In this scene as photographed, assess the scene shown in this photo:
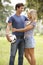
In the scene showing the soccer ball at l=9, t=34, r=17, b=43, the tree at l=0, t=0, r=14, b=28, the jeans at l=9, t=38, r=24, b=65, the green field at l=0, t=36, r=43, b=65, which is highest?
the tree at l=0, t=0, r=14, b=28

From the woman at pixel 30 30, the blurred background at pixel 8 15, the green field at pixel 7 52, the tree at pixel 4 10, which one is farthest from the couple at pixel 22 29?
→ the tree at pixel 4 10

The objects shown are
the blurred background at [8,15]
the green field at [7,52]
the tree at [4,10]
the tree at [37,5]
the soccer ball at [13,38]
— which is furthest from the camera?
the tree at [37,5]

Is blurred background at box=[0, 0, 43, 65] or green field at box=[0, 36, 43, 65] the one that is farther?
blurred background at box=[0, 0, 43, 65]

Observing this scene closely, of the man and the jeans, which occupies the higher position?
the man

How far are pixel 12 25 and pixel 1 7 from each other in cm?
169

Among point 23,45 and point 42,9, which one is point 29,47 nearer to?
point 23,45

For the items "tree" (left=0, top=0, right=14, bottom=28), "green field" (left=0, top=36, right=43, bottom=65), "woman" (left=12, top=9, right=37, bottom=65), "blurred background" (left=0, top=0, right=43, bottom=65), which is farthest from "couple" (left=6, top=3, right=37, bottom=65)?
"tree" (left=0, top=0, right=14, bottom=28)

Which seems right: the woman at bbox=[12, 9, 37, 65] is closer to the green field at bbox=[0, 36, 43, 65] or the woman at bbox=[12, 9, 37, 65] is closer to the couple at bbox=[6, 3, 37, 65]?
the couple at bbox=[6, 3, 37, 65]

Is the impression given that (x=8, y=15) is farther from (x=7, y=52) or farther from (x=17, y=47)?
(x=17, y=47)

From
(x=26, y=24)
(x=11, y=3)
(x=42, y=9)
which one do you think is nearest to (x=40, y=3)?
(x=42, y=9)

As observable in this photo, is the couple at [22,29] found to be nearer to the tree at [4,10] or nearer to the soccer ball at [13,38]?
the soccer ball at [13,38]

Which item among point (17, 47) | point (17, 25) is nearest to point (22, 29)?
point (17, 25)

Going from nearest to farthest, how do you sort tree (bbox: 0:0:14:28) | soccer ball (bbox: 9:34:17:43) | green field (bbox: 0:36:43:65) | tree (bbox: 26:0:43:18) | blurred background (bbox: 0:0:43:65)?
soccer ball (bbox: 9:34:17:43) < green field (bbox: 0:36:43:65) < blurred background (bbox: 0:0:43:65) < tree (bbox: 0:0:14:28) < tree (bbox: 26:0:43:18)

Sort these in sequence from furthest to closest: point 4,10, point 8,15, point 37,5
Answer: point 37,5, point 4,10, point 8,15
